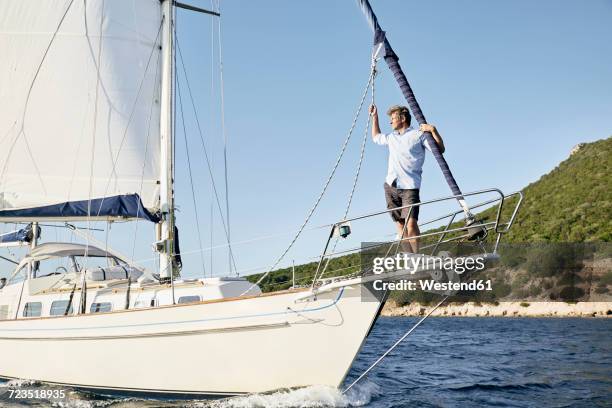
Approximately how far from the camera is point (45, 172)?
1527 centimetres

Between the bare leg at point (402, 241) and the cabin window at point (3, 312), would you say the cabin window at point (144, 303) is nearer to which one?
the cabin window at point (3, 312)

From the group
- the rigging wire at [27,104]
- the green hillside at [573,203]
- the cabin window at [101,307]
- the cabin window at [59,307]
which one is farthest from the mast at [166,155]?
the green hillside at [573,203]

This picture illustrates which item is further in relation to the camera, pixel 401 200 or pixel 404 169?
pixel 401 200

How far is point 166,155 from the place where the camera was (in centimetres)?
1423

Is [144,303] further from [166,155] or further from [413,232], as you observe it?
[413,232]

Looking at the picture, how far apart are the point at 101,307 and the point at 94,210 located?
2777 mm

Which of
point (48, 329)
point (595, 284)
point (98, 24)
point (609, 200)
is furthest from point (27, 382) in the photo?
point (609, 200)

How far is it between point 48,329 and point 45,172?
198 inches

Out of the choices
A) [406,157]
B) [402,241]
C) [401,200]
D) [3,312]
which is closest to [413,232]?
[402,241]

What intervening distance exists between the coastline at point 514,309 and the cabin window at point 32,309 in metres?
44.4

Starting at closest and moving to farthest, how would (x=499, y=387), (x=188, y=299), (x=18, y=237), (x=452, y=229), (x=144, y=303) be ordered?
(x=452, y=229) < (x=188, y=299) < (x=499, y=387) < (x=144, y=303) < (x=18, y=237)

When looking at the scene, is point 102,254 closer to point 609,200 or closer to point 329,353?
point 329,353

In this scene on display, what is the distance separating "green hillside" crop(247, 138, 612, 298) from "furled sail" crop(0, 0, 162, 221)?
2743 centimetres

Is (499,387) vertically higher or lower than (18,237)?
lower
